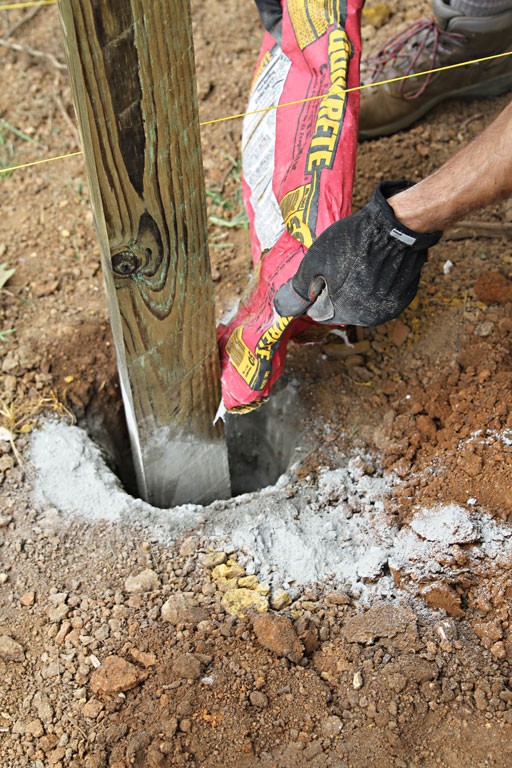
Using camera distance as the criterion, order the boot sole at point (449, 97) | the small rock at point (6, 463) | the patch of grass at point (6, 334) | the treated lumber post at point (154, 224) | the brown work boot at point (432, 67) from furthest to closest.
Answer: the boot sole at point (449, 97) < the brown work boot at point (432, 67) < the patch of grass at point (6, 334) < the small rock at point (6, 463) < the treated lumber post at point (154, 224)

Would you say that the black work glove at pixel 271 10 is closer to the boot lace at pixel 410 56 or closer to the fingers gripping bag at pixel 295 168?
the fingers gripping bag at pixel 295 168

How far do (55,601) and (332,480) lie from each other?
779 mm

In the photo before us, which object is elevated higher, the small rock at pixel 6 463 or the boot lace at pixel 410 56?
the boot lace at pixel 410 56

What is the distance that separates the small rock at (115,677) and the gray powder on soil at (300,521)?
1.21ft

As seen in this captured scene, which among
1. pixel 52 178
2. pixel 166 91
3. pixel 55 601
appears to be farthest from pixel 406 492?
pixel 52 178

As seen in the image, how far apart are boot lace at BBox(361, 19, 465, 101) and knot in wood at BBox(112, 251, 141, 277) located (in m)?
1.57

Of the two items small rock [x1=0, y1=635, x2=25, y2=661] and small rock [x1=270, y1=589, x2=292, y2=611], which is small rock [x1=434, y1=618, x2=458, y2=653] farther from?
small rock [x1=0, y1=635, x2=25, y2=661]

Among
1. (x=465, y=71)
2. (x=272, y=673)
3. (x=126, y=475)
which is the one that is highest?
(x=465, y=71)

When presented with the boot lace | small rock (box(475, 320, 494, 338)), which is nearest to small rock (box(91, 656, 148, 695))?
small rock (box(475, 320, 494, 338))

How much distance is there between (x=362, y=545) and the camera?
1857 millimetres

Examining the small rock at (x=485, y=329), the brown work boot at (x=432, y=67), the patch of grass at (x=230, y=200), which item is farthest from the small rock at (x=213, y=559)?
the brown work boot at (x=432, y=67)

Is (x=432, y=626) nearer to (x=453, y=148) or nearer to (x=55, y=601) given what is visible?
(x=55, y=601)

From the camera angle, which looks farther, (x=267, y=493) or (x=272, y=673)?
(x=267, y=493)

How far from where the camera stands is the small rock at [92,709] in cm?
156
